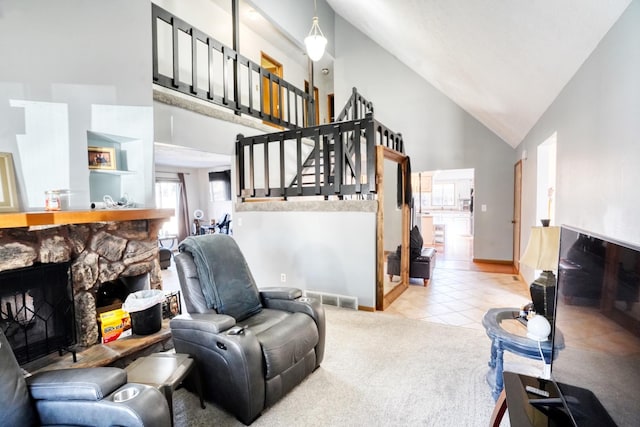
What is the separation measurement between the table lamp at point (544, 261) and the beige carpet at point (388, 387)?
76 cm

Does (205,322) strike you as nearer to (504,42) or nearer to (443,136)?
(504,42)

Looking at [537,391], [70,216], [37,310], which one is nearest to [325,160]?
[70,216]

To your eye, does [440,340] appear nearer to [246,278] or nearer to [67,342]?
[246,278]

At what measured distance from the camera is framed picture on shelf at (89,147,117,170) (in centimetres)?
256

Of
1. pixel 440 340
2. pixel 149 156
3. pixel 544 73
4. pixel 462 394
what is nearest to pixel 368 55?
pixel 544 73

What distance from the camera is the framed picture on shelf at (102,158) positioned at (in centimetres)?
256

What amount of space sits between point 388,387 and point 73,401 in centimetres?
191

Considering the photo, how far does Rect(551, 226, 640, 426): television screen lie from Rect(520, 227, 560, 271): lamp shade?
682 millimetres

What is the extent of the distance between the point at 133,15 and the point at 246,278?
8.39 feet

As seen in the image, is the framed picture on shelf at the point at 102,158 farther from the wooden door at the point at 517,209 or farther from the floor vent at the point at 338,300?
the wooden door at the point at 517,209

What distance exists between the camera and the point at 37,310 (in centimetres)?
207

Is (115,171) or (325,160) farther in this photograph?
(325,160)

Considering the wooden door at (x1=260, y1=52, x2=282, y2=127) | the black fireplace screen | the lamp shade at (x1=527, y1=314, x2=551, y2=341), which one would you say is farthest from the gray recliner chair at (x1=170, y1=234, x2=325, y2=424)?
the wooden door at (x1=260, y1=52, x2=282, y2=127)

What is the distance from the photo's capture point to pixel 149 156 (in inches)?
112
